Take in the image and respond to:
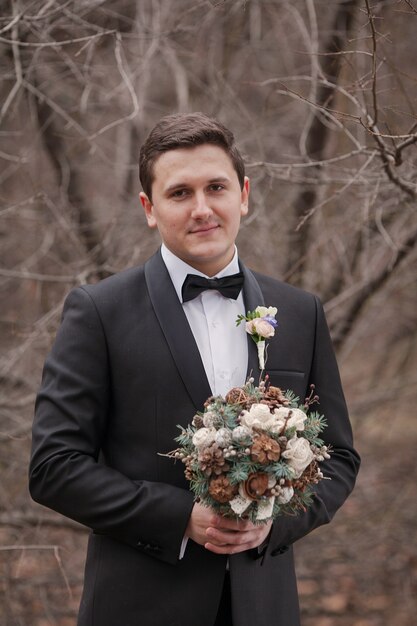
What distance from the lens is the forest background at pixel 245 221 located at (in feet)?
15.5

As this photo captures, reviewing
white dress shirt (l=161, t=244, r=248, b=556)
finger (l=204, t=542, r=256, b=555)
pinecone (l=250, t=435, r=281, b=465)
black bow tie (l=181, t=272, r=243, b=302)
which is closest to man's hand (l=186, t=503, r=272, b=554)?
finger (l=204, t=542, r=256, b=555)

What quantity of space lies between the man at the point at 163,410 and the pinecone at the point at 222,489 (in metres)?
0.24

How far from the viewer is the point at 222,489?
83.1 inches

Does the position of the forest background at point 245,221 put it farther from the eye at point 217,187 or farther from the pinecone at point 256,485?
the pinecone at point 256,485

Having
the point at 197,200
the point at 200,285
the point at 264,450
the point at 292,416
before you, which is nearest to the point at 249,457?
the point at 264,450

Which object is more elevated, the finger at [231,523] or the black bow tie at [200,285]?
the black bow tie at [200,285]

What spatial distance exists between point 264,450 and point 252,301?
724mm

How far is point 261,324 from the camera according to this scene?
2.52m

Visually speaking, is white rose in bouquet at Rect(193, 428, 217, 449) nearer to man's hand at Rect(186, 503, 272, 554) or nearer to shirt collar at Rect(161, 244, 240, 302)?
man's hand at Rect(186, 503, 272, 554)

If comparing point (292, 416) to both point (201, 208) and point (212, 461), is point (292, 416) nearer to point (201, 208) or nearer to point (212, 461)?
point (212, 461)

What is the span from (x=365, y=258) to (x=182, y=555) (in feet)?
9.64

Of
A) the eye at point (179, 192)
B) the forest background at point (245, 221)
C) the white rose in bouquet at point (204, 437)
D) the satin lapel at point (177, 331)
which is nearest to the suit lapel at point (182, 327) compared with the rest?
the satin lapel at point (177, 331)

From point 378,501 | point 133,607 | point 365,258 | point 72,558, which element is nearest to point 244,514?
point 133,607

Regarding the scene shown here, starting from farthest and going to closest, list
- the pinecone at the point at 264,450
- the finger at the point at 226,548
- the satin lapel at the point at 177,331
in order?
the satin lapel at the point at 177,331 < the finger at the point at 226,548 < the pinecone at the point at 264,450
